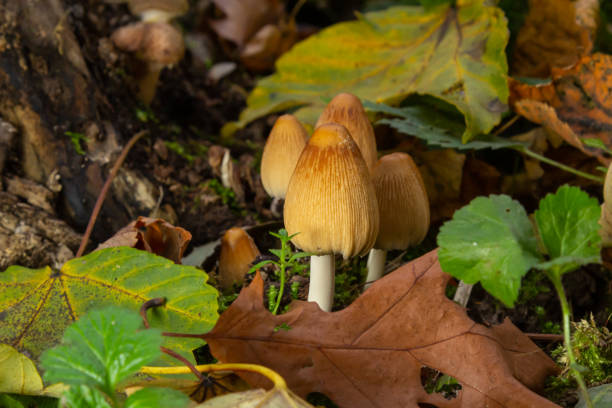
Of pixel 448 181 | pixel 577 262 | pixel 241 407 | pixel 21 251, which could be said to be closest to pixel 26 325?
pixel 21 251

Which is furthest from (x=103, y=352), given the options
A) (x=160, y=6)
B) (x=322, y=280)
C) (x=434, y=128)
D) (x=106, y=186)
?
Result: (x=160, y=6)

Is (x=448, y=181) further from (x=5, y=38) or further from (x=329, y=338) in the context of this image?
(x=5, y=38)

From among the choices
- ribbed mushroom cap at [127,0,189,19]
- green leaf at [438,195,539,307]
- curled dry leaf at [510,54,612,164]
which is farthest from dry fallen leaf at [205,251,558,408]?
ribbed mushroom cap at [127,0,189,19]

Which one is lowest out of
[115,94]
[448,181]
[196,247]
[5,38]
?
[196,247]

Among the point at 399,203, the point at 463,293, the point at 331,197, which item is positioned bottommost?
the point at 463,293

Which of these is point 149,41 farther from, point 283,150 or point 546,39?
point 546,39
